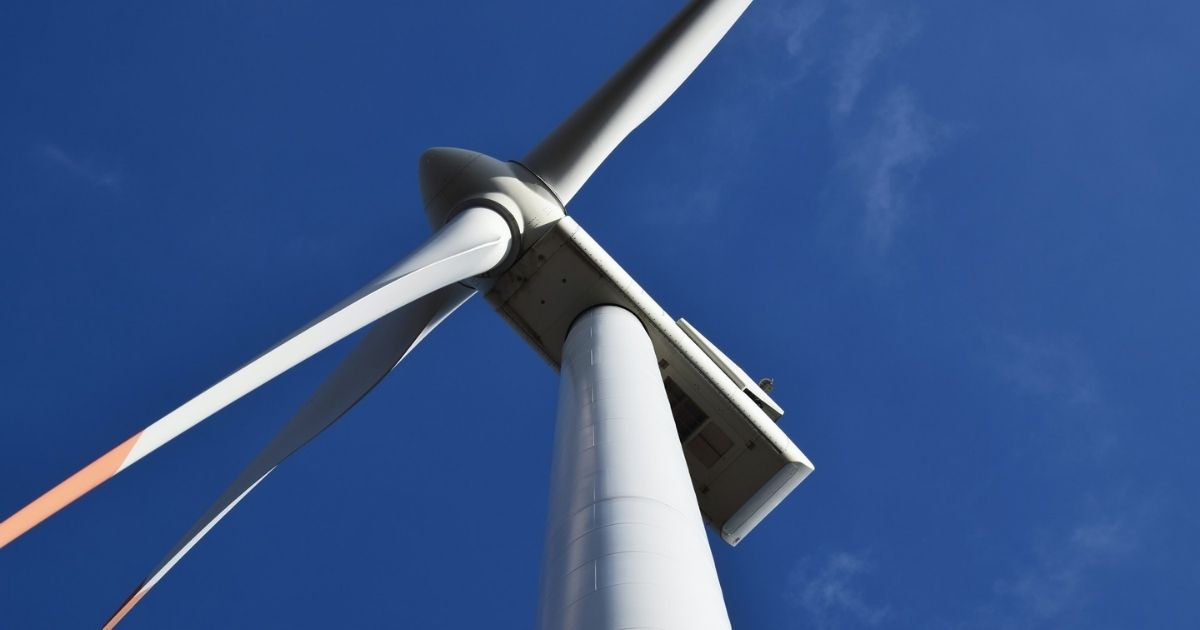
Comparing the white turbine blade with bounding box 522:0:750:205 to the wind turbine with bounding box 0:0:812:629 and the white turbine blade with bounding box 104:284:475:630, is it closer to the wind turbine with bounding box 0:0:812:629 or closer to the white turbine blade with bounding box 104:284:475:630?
the wind turbine with bounding box 0:0:812:629

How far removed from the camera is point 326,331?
1059 cm

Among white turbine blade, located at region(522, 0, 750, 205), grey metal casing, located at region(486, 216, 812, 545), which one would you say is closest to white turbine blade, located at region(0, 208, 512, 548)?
grey metal casing, located at region(486, 216, 812, 545)

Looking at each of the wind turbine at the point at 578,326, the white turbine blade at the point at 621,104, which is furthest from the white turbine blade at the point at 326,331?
the white turbine blade at the point at 621,104

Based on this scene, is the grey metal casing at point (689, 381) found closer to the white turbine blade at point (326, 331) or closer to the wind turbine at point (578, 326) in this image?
the wind turbine at point (578, 326)

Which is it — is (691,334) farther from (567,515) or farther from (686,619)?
(686,619)

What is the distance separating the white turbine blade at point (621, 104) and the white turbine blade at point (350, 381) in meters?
2.46

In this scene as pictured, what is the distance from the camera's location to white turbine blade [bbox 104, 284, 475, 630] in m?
14.9

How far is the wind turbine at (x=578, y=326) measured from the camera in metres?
11.3

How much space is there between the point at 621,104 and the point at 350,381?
6.19 meters

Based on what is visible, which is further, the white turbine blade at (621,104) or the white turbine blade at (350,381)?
the white turbine blade at (621,104)

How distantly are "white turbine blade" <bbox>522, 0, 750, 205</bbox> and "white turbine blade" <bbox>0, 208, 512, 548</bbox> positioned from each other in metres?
1.67

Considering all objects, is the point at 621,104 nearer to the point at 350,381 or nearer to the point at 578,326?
the point at 578,326

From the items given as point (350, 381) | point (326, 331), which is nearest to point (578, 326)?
point (350, 381)

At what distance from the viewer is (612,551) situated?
26.1ft
